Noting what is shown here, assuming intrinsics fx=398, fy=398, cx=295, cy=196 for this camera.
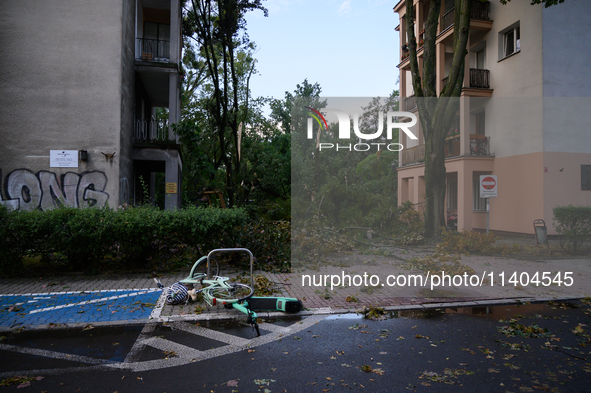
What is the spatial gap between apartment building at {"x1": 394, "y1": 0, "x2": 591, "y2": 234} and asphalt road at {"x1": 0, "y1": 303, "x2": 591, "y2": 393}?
1052 centimetres

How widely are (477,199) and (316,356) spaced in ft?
52.6

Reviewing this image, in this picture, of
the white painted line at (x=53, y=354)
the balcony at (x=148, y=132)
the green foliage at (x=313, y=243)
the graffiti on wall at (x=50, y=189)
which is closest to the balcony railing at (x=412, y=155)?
the green foliage at (x=313, y=243)

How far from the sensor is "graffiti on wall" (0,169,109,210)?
1241cm

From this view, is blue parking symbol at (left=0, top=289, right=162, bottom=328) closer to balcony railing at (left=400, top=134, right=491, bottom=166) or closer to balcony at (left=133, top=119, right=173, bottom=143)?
balcony at (left=133, top=119, right=173, bottom=143)

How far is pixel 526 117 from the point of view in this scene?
1581 centimetres

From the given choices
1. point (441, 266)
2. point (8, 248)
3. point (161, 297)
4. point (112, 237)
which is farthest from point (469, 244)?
point (8, 248)

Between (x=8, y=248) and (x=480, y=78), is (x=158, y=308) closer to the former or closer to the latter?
(x=8, y=248)

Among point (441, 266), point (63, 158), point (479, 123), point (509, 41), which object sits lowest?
point (441, 266)

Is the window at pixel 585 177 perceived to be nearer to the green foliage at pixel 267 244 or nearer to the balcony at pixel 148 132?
the green foliage at pixel 267 244

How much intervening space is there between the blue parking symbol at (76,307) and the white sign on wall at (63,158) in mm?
6772

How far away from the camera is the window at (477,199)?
17891mm

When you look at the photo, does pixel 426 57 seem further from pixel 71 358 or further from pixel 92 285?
pixel 71 358

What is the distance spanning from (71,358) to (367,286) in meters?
5.22

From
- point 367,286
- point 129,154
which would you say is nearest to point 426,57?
point 367,286
